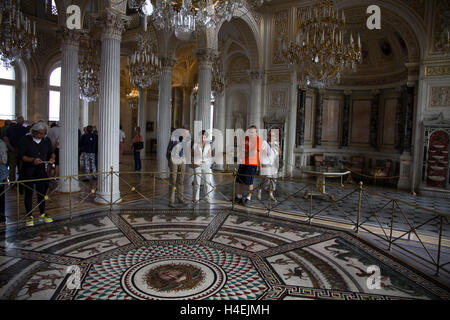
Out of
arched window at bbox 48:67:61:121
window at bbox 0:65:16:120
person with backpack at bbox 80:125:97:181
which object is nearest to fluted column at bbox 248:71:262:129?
person with backpack at bbox 80:125:97:181

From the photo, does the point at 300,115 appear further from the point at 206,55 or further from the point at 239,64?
the point at 239,64

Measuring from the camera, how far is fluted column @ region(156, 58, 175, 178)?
11.0m

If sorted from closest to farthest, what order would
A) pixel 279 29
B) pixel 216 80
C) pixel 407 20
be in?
pixel 407 20 < pixel 279 29 < pixel 216 80

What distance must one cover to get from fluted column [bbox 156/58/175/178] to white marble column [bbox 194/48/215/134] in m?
1.81

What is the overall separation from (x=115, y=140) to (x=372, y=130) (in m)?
11.1

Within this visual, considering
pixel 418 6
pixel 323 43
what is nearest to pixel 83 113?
pixel 323 43

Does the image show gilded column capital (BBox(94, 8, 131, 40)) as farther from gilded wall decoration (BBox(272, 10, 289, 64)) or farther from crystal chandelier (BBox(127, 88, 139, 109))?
crystal chandelier (BBox(127, 88, 139, 109))

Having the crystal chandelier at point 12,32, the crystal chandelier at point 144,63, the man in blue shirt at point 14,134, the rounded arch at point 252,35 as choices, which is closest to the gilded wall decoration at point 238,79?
the rounded arch at point 252,35

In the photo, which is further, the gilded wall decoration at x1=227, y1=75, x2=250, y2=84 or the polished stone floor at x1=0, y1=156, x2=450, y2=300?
the gilded wall decoration at x1=227, y1=75, x2=250, y2=84

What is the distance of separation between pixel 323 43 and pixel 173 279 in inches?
243

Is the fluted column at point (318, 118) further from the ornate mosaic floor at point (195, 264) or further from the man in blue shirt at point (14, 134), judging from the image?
the man in blue shirt at point (14, 134)

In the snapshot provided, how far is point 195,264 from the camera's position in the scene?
3980 millimetres
